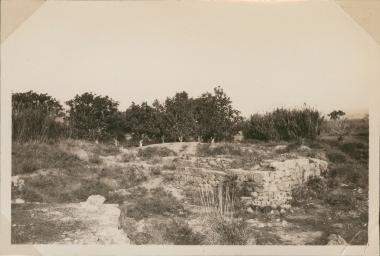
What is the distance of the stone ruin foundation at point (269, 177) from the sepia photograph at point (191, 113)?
0.4 inches

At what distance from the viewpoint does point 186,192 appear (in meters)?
3.49

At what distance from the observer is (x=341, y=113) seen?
137 inches

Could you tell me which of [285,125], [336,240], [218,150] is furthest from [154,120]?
[336,240]

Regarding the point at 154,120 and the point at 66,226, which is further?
the point at 154,120

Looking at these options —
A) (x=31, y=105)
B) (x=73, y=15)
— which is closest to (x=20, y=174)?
(x=31, y=105)

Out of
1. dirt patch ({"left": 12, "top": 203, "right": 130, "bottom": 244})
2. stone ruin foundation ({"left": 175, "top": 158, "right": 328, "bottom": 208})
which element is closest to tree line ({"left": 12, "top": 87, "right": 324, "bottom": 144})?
stone ruin foundation ({"left": 175, "top": 158, "right": 328, "bottom": 208})

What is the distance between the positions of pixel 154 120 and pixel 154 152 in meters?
0.27

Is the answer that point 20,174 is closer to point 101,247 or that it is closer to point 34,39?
point 101,247

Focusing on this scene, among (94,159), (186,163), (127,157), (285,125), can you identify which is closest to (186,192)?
(186,163)

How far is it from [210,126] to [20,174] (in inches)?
63.7

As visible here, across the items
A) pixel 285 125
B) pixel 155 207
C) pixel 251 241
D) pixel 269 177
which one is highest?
pixel 285 125

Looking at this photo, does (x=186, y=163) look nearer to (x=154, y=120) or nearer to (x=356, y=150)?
(x=154, y=120)

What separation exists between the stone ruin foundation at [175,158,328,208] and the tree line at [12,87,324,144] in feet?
0.77

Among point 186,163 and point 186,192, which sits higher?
point 186,163
